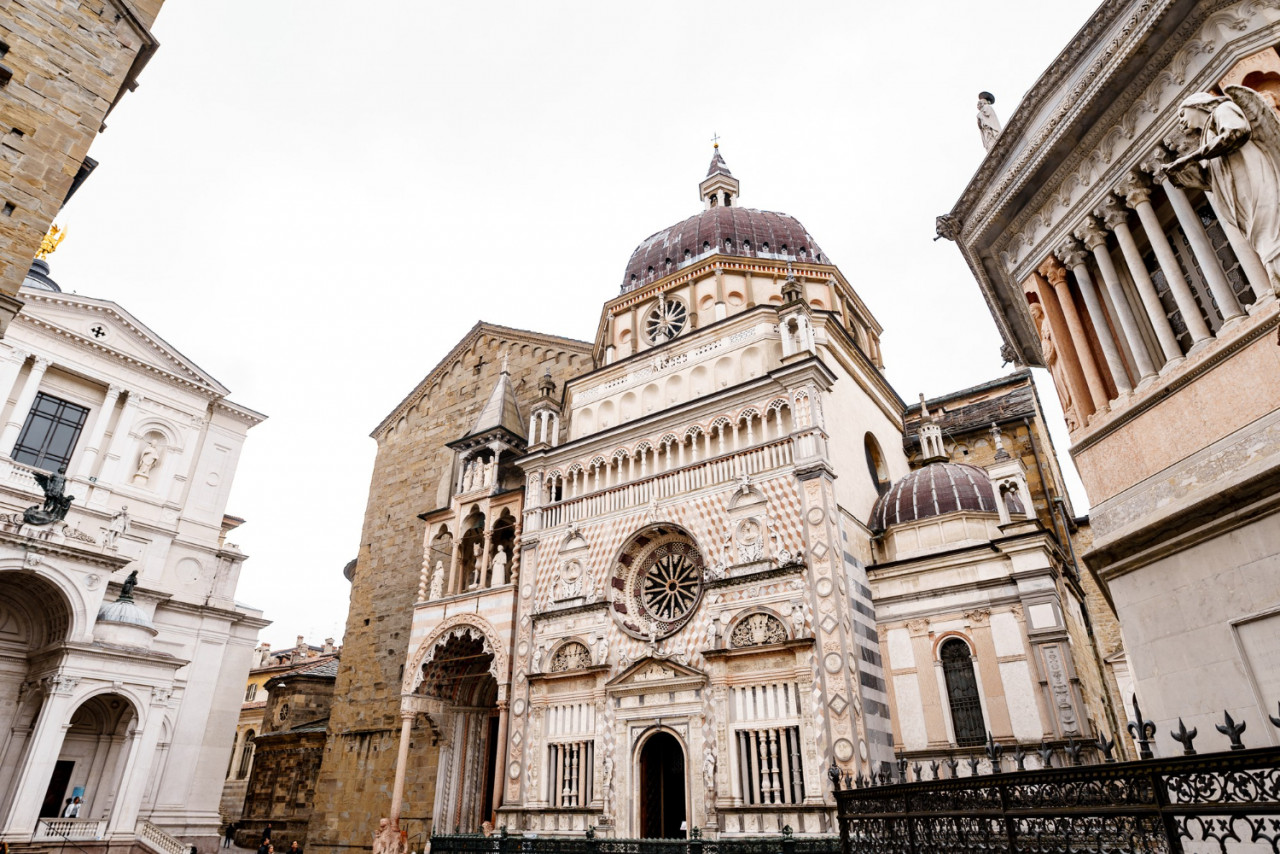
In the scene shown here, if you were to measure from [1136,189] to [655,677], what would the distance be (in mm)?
14514

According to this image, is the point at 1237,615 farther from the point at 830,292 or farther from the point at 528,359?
the point at 528,359

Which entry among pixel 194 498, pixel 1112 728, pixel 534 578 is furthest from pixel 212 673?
pixel 1112 728

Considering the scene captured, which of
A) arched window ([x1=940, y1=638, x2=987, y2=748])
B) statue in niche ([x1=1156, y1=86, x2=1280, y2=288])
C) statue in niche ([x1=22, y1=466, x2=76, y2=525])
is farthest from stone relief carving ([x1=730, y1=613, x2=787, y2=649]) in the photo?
statue in niche ([x1=22, y1=466, x2=76, y2=525])

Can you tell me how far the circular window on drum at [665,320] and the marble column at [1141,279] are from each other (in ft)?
57.3

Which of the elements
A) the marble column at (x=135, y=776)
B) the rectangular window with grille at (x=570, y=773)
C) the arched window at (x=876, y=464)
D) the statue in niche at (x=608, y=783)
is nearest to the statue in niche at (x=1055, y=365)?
the arched window at (x=876, y=464)

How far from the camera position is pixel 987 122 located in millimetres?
10242

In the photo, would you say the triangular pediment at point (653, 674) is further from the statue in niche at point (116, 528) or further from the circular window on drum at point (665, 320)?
the statue in niche at point (116, 528)

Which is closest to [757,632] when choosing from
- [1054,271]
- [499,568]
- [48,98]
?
[499,568]

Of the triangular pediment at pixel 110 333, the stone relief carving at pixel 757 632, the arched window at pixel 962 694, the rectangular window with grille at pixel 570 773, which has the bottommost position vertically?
the rectangular window with grille at pixel 570 773

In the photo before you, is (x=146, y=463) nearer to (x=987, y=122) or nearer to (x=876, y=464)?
(x=876, y=464)

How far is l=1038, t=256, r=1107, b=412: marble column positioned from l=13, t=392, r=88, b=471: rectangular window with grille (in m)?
27.6

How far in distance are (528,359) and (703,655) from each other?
16.8m

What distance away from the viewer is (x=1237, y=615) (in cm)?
623

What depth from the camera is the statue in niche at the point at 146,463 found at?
992 inches
